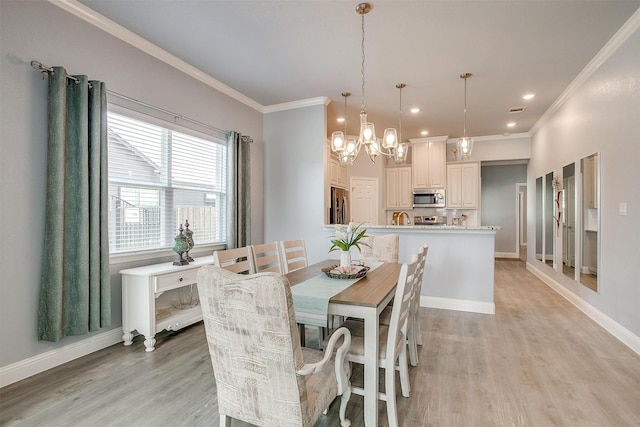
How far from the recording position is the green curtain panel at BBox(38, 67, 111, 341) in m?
2.29

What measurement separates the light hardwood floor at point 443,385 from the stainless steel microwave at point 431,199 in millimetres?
3660

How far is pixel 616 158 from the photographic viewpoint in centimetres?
302

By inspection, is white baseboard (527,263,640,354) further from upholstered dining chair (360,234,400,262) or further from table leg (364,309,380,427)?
table leg (364,309,380,427)

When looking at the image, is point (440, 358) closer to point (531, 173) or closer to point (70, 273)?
point (70, 273)

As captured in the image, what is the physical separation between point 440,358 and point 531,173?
5.51m

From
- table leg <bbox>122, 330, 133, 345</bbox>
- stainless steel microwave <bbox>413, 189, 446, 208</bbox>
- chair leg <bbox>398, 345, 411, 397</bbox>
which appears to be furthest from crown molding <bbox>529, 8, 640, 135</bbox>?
table leg <bbox>122, 330, 133, 345</bbox>

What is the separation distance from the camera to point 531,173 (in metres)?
6.37

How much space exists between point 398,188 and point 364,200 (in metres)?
0.97

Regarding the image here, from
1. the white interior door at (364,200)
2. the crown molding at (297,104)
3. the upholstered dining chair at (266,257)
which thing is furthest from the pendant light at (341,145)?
the white interior door at (364,200)

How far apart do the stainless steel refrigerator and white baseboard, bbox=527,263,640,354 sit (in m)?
3.40

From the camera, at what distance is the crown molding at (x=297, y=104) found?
447 centimetres

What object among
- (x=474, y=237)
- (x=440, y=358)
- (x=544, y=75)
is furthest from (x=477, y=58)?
(x=440, y=358)

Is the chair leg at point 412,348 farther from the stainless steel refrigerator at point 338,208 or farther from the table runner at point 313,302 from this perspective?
the stainless steel refrigerator at point 338,208

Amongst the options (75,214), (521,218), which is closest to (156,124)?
(75,214)
